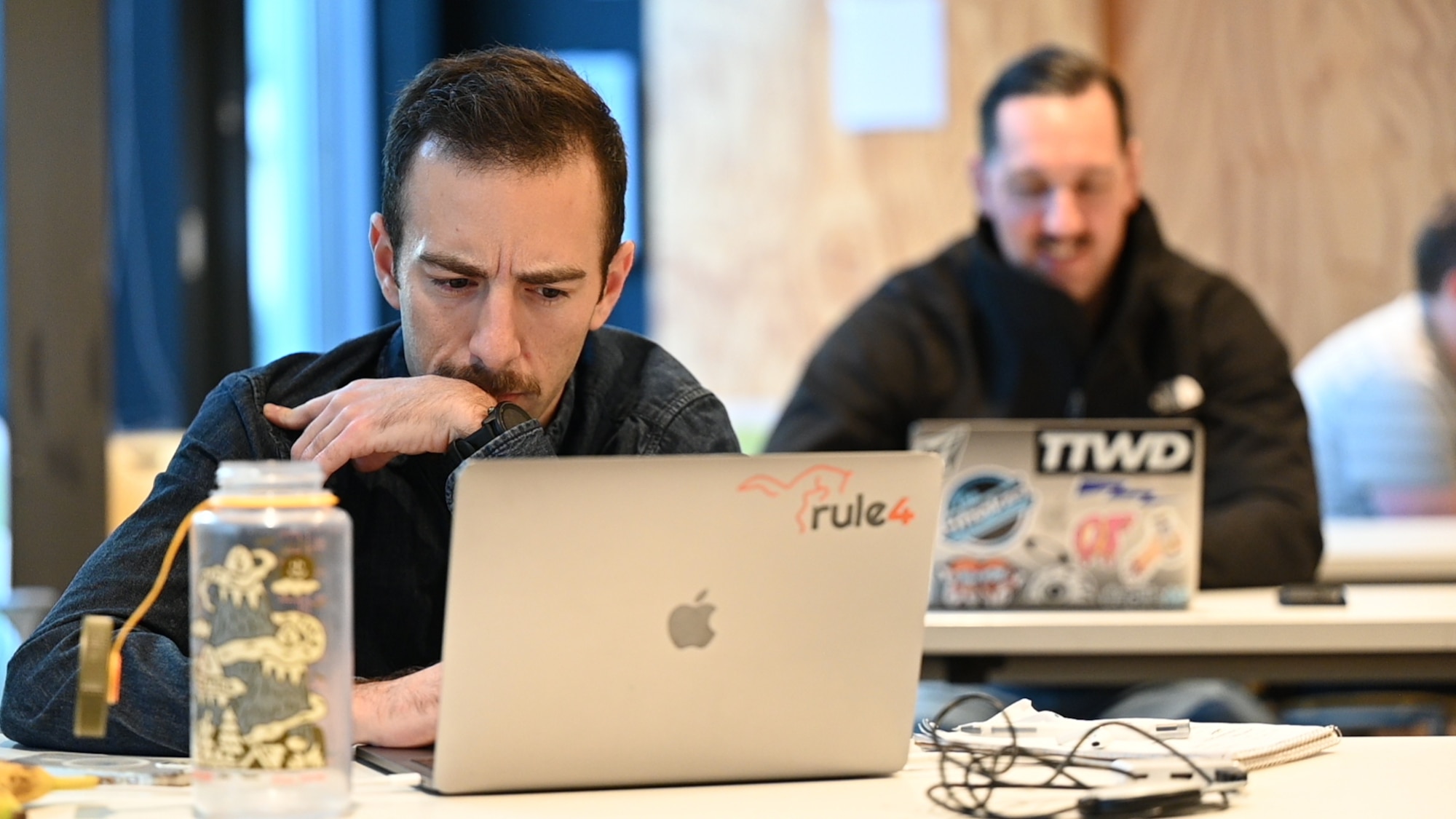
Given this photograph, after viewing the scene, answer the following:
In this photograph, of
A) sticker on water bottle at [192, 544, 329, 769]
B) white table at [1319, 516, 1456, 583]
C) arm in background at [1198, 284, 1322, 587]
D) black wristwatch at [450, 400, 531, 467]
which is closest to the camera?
sticker on water bottle at [192, 544, 329, 769]

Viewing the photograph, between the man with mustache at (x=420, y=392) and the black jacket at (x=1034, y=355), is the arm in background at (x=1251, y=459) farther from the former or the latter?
the man with mustache at (x=420, y=392)

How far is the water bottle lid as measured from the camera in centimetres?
98

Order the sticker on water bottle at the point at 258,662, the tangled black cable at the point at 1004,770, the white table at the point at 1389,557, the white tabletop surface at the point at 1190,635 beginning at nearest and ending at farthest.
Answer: the sticker on water bottle at the point at 258,662, the tangled black cable at the point at 1004,770, the white tabletop surface at the point at 1190,635, the white table at the point at 1389,557

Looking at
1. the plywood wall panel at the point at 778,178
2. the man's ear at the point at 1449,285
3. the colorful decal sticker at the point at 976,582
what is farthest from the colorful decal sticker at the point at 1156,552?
the plywood wall panel at the point at 778,178

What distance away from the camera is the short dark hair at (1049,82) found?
3.07 meters

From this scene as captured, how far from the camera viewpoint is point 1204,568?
99.1 inches

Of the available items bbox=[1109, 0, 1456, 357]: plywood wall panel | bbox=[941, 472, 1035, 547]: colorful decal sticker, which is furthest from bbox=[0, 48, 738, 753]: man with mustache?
bbox=[1109, 0, 1456, 357]: plywood wall panel

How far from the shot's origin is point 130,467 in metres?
2.91

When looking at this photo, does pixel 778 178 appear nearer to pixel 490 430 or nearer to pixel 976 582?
pixel 976 582

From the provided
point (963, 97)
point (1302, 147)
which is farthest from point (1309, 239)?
point (963, 97)

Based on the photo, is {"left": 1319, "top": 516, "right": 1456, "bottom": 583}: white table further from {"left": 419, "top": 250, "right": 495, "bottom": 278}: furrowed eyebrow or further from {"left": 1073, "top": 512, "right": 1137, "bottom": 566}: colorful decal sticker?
{"left": 419, "top": 250, "right": 495, "bottom": 278}: furrowed eyebrow

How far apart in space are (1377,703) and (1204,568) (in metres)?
0.53

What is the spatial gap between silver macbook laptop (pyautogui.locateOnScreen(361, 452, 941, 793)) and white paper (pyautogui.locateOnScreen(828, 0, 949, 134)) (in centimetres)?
355

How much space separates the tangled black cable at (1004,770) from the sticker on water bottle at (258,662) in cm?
42
